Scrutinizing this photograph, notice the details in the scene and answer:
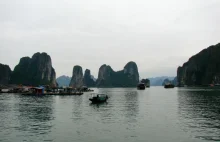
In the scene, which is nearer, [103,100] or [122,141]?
[122,141]

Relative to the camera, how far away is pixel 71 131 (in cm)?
4041

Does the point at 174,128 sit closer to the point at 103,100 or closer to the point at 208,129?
the point at 208,129

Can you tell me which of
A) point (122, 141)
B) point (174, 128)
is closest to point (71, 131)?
point (122, 141)

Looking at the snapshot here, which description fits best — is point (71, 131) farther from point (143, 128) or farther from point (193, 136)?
point (193, 136)

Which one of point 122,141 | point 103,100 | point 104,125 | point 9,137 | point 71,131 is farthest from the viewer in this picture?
point 103,100

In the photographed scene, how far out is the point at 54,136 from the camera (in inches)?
1449

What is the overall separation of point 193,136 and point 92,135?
13.8 meters

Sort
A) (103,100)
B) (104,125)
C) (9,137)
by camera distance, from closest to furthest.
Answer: (9,137) < (104,125) < (103,100)

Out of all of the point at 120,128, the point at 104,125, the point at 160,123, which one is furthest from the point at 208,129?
the point at 104,125

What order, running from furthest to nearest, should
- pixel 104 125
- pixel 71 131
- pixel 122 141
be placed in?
1. pixel 104 125
2. pixel 71 131
3. pixel 122 141

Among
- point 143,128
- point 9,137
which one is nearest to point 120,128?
point 143,128

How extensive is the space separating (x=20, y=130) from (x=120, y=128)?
605 inches

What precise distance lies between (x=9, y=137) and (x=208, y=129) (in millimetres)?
29192

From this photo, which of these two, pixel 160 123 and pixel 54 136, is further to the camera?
pixel 160 123
